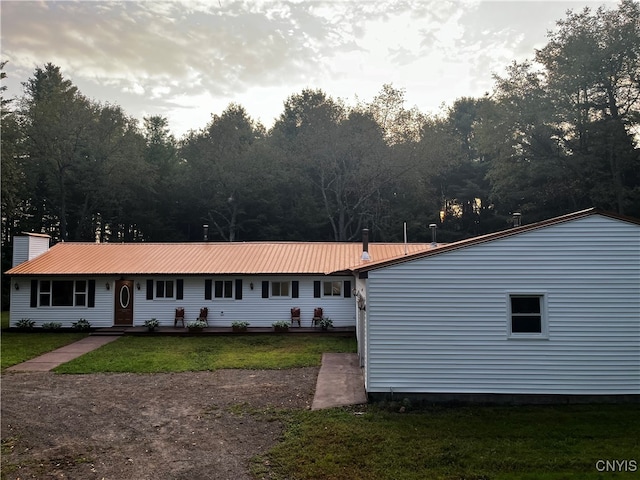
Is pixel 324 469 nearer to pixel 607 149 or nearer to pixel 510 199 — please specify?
pixel 607 149

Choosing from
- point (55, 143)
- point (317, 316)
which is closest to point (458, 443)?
point (317, 316)

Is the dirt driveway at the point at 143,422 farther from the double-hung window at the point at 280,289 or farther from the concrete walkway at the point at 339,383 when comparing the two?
the double-hung window at the point at 280,289

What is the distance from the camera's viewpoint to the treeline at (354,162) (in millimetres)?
26453

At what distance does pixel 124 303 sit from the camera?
19406 millimetres

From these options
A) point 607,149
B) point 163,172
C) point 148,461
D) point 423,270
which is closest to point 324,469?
point 148,461

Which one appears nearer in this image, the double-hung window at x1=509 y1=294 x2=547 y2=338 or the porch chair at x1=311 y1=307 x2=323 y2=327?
the double-hung window at x1=509 y1=294 x2=547 y2=338

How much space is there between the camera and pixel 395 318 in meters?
9.11

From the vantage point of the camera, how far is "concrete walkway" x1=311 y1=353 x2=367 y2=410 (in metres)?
9.16

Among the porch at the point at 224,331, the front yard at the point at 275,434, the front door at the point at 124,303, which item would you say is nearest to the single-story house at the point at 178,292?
the front door at the point at 124,303

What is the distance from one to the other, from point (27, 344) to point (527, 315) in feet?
56.5

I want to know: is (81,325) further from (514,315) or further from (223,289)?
(514,315)

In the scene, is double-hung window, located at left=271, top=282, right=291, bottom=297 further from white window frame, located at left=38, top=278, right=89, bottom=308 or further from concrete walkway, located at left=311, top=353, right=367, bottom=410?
white window frame, located at left=38, top=278, right=89, bottom=308

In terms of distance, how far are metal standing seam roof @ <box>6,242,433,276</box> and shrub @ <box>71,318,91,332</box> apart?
219cm

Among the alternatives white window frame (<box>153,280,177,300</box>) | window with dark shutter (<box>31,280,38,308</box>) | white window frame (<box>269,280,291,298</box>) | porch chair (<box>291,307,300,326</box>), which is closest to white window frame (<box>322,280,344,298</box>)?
porch chair (<box>291,307,300,326</box>)
